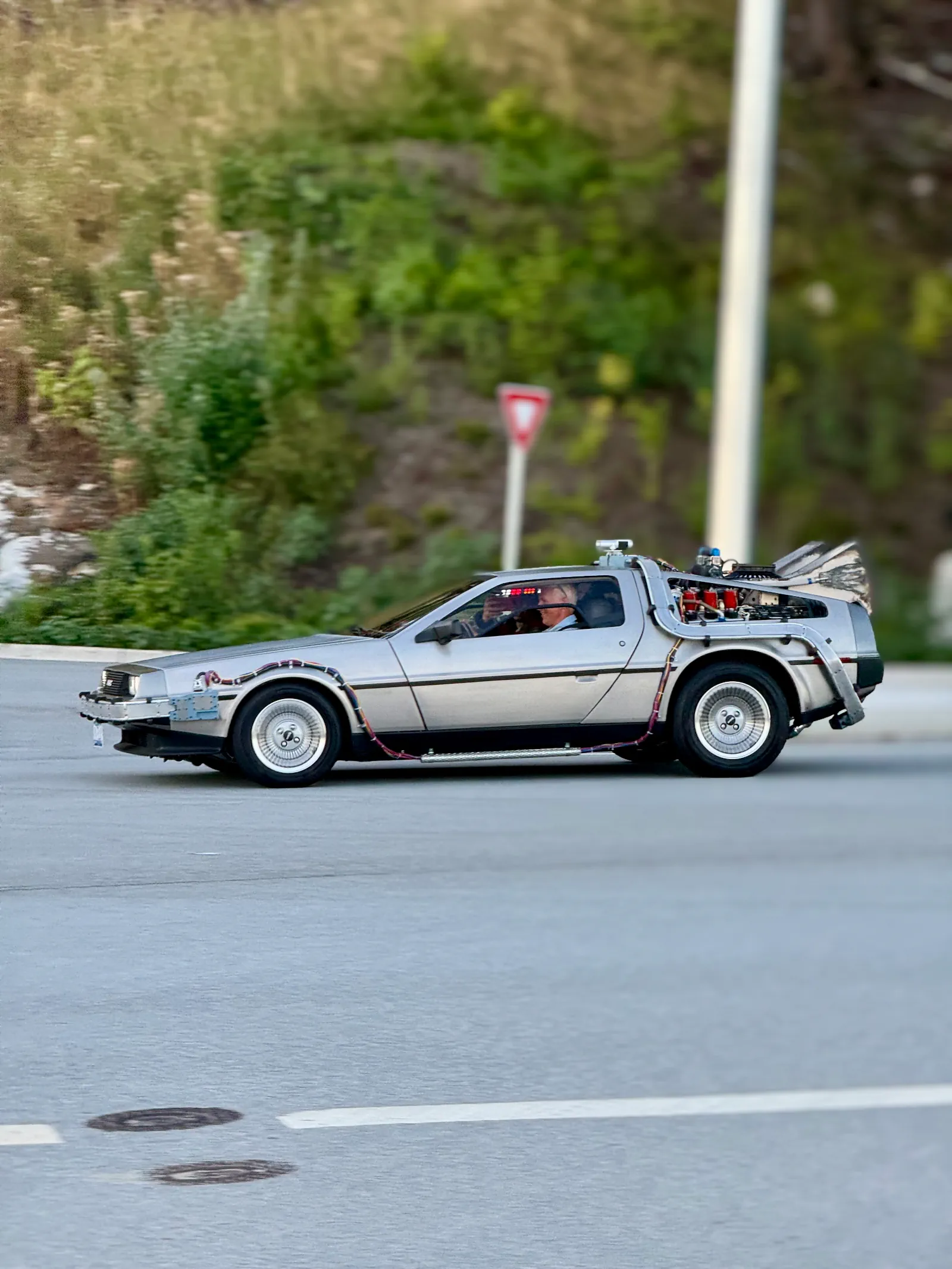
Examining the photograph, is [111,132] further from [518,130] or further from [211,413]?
[518,130]

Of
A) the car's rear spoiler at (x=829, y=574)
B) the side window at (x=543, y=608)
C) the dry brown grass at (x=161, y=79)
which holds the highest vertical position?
the dry brown grass at (x=161, y=79)

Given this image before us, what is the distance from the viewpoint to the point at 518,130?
7.61 ft

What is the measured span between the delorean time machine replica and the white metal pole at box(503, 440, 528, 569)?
0.03 m

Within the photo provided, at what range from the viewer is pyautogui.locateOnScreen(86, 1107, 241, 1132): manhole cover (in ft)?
14.8

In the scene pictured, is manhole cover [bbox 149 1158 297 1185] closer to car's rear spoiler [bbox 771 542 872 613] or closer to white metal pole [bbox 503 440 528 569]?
white metal pole [bbox 503 440 528 569]

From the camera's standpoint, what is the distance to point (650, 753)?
7.06ft

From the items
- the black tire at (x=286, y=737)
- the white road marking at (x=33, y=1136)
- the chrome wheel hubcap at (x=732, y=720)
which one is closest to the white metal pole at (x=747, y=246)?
the chrome wheel hubcap at (x=732, y=720)

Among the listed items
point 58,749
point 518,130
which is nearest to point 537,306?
point 518,130

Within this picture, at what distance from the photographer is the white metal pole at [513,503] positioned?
7.07ft

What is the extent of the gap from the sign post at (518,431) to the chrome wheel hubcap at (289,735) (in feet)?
1.00

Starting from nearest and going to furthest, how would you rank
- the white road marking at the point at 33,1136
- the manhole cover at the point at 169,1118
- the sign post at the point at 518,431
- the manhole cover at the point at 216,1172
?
1. the sign post at the point at 518,431
2. the manhole cover at the point at 169,1118
3. the white road marking at the point at 33,1136
4. the manhole cover at the point at 216,1172

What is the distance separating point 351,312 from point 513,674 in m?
0.41

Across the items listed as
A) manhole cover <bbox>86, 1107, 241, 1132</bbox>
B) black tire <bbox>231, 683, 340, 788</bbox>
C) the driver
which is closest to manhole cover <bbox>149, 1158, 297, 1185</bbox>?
manhole cover <bbox>86, 1107, 241, 1132</bbox>

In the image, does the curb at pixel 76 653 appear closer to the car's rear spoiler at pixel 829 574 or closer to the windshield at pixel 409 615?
the windshield at pixel 409 615
